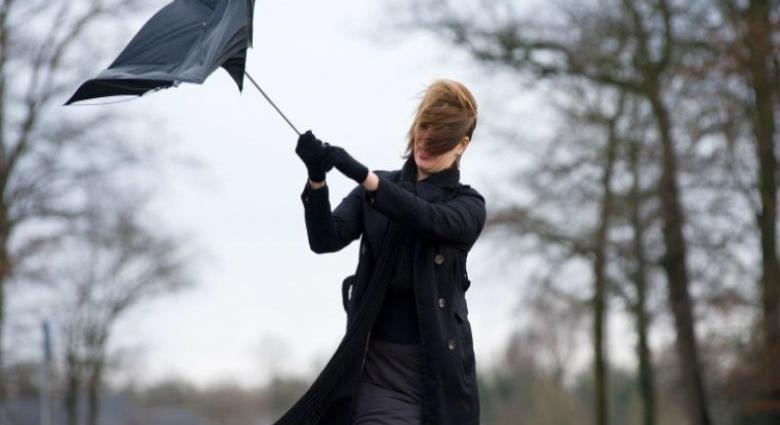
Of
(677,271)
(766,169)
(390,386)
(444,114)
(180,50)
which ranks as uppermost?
(766,169)

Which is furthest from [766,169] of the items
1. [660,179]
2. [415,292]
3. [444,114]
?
[415,292]

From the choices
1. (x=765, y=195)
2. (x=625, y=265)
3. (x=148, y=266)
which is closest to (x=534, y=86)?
(x=625, y=265)

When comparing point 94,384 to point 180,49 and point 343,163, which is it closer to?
point 180,49

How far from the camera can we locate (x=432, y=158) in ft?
16.9

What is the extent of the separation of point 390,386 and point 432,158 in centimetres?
80

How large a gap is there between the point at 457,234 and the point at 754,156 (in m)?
20.8

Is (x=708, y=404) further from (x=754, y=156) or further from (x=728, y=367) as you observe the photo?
(x=754, y=156)

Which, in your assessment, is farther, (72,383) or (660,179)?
(72,383)

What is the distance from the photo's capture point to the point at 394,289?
5020 mm

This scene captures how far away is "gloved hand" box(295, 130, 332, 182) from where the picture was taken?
466 centimetres

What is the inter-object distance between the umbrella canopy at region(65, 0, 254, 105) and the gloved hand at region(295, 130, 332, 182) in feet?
1.24

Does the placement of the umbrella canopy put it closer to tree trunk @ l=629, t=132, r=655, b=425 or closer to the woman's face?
the woman's face

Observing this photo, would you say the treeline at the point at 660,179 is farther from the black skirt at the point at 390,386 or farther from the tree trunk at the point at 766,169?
the black skirt at the point at 390,386

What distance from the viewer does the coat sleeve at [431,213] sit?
15.8ft
